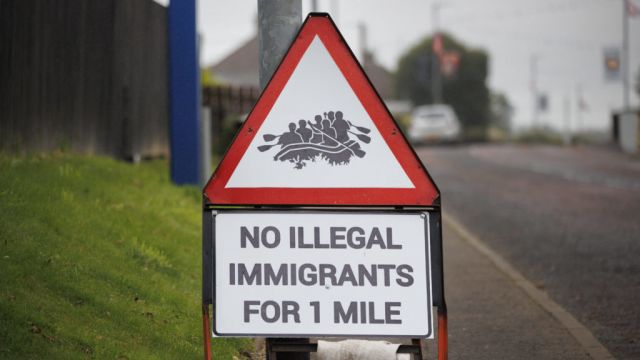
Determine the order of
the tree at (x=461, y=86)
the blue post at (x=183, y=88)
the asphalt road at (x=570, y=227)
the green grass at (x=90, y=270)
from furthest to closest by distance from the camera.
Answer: the tree at (x=461, y=86) < the blue post at (x=183, y=88) < the asphalt road at (x=570, y=227) < the green grass at (x=90, y=270)

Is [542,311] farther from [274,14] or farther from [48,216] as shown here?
[274,14]

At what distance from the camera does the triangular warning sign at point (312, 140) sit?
15.5 feet

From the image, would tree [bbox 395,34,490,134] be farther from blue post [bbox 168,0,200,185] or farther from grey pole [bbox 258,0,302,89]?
grey pole [bbox 258,0,302,89]

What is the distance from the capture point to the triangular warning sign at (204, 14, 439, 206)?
15.5ft

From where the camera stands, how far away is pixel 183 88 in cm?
1271

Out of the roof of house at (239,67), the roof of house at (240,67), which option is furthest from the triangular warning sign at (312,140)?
the roof of house at (239,67)

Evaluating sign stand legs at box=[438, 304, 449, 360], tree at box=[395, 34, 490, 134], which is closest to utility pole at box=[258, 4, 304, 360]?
sign stand legs at box=[438, 304, 449, 360]

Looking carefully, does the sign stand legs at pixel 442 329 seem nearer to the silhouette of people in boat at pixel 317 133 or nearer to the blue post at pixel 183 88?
the silhouette of people in boat at pixel 317 133

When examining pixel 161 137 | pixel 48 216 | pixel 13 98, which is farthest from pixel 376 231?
pixel 161 137

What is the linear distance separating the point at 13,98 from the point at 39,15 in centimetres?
100

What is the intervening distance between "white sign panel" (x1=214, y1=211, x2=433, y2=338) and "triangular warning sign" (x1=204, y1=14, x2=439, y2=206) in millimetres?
105

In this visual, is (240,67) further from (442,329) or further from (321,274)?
(442,329)

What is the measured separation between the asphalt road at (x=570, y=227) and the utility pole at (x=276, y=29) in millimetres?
3303

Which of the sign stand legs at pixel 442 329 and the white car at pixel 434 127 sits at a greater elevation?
the white car at pixel 434 127
